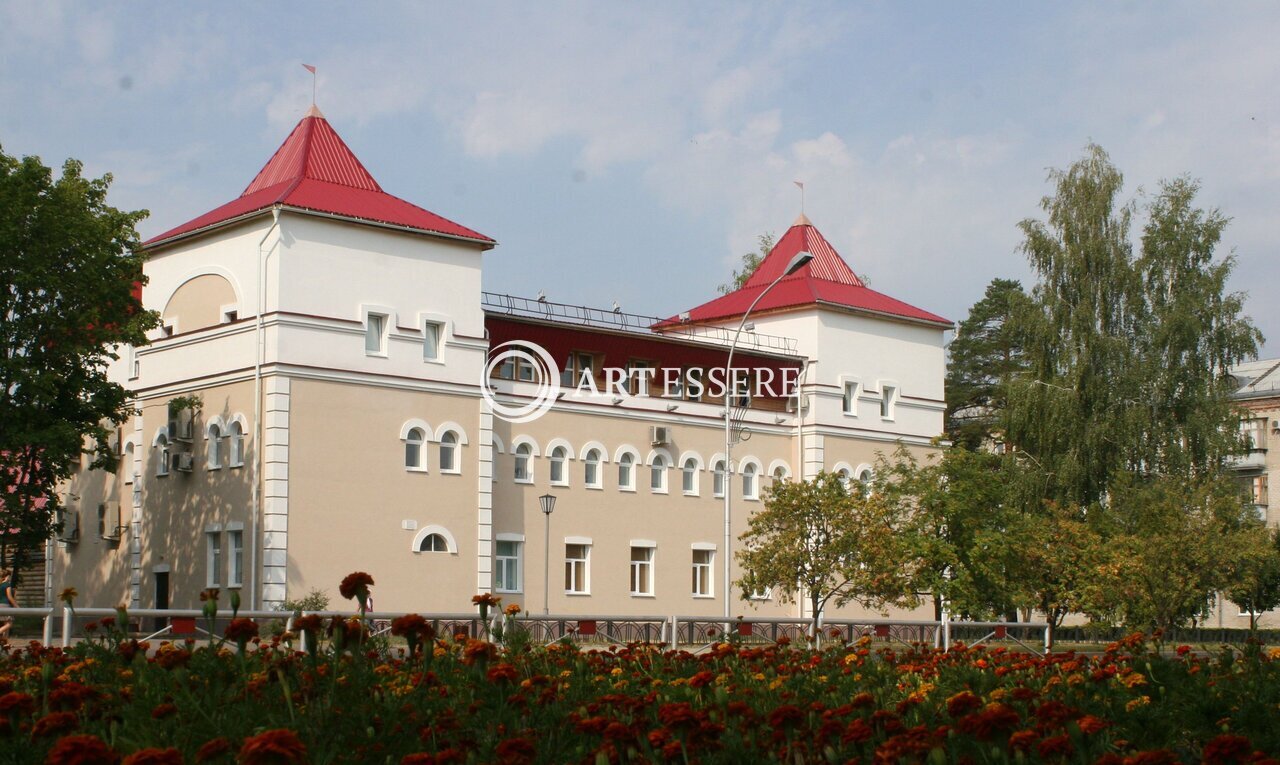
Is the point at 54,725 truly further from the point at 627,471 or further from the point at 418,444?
the point at 627,471

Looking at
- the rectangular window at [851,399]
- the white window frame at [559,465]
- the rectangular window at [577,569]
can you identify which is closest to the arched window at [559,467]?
the white window frame at [559,465]

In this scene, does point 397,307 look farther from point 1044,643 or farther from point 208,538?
point 1044,643

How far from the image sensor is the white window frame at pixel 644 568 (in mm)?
48094

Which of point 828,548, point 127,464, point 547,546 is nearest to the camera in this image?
point 828,548

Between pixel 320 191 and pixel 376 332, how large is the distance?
4.26 metres

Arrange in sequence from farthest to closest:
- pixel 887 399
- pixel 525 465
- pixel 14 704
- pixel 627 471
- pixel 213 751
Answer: pixel 887 399 → pixel 627 471 → pixel 525 465 → pixel 14 704 → pixel 213 751

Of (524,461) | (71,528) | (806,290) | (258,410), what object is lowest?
(71,528)

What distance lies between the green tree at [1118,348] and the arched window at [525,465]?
1864 cm

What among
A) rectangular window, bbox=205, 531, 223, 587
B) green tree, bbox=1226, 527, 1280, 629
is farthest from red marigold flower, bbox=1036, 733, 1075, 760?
green tree, bbox=1226, 527, 1280, 629

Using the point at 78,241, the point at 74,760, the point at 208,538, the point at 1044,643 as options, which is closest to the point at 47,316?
the point at 78,241

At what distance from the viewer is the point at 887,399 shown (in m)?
56.6

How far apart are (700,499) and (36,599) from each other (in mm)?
24206

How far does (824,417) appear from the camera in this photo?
177 feet

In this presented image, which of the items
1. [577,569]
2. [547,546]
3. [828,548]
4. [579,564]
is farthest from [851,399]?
[547,546]
